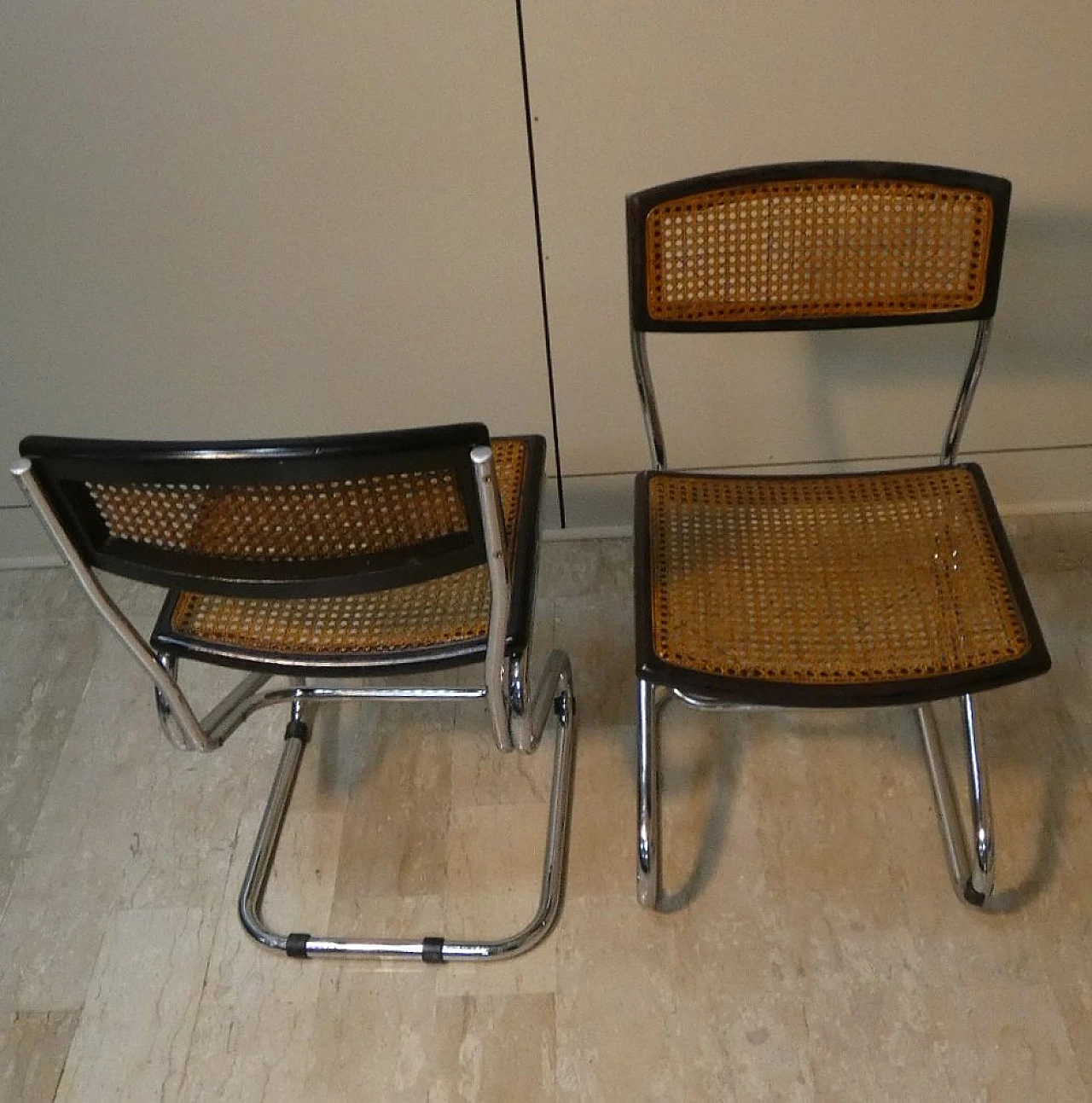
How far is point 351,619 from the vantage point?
1.21 m

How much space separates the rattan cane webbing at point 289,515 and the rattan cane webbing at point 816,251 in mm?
558

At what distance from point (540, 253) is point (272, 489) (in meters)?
0.89

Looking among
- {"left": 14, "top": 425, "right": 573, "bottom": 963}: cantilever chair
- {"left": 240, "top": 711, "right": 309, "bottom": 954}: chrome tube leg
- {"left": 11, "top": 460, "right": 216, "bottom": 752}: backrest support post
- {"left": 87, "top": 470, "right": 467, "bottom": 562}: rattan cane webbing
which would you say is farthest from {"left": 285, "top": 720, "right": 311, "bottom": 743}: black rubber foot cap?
{"left": 87, "top": 470, "right": 467, "bottom": 562}: rattan cane webbing

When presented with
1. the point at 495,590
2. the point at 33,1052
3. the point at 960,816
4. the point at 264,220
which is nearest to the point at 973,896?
the point at 960,816

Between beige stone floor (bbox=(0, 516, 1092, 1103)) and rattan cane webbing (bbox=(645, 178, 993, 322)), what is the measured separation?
665 mm

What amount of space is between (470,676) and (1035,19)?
1.29 metres

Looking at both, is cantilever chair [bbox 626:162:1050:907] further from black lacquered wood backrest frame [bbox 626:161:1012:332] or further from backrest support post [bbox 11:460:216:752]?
backrest support post [bbox 11:460:216:752]

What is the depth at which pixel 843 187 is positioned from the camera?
1.25m

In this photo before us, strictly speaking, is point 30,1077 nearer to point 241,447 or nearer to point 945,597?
point 241,447

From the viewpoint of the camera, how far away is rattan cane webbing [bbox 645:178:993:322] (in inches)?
49.3

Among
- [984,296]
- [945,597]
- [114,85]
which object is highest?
[114,85]

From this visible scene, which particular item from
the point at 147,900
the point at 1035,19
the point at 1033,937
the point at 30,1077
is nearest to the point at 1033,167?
the point at 1035,19

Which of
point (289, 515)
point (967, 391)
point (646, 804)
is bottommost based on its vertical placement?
point (646, 804)

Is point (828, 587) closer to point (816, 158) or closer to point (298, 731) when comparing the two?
point (816, 158)
